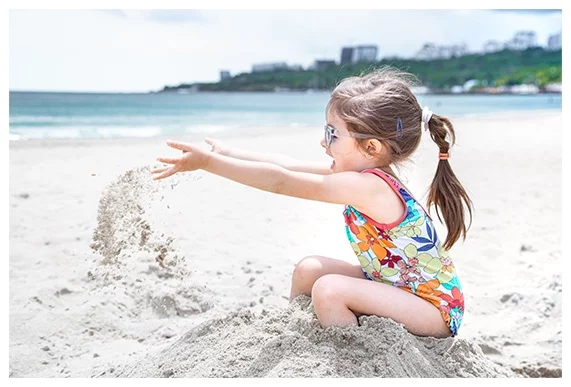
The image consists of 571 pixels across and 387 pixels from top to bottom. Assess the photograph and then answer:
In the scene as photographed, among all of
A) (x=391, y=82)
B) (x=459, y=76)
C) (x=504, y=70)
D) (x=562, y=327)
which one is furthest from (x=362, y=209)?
(x=504, y=70)

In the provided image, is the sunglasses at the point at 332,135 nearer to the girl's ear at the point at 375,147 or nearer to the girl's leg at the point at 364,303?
the girl's ear at the point at 375,147

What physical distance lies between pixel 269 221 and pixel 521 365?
5.47 ft

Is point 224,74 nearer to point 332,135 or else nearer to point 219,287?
point 219,287

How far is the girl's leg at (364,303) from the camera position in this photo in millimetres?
1715

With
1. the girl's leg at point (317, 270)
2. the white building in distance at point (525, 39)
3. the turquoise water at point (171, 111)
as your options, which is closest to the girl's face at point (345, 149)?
the girl's leg at point (317, 270)

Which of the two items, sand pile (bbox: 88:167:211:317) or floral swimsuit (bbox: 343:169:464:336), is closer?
floral swimsuit (bbox: 343:169:464:336)

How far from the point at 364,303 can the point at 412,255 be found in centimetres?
19

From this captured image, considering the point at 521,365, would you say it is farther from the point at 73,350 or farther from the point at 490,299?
the point at 73,350

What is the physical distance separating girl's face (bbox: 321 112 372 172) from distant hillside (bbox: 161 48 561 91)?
23.2ft

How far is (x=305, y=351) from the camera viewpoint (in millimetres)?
1688

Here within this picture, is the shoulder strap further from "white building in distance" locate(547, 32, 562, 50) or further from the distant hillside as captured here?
"white building in distance" locate(547, 32, 562, 50)

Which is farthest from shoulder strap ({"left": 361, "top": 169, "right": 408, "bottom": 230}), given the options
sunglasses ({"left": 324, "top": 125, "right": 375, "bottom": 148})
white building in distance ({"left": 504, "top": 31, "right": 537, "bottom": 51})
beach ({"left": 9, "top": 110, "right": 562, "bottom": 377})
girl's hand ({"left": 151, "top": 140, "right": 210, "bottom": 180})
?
white building in distance ({"left": 504, "top": 31, "right": 537, "bottom": 51})

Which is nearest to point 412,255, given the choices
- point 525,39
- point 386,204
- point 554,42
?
point 386,204

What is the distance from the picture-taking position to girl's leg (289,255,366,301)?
1.92 metres
